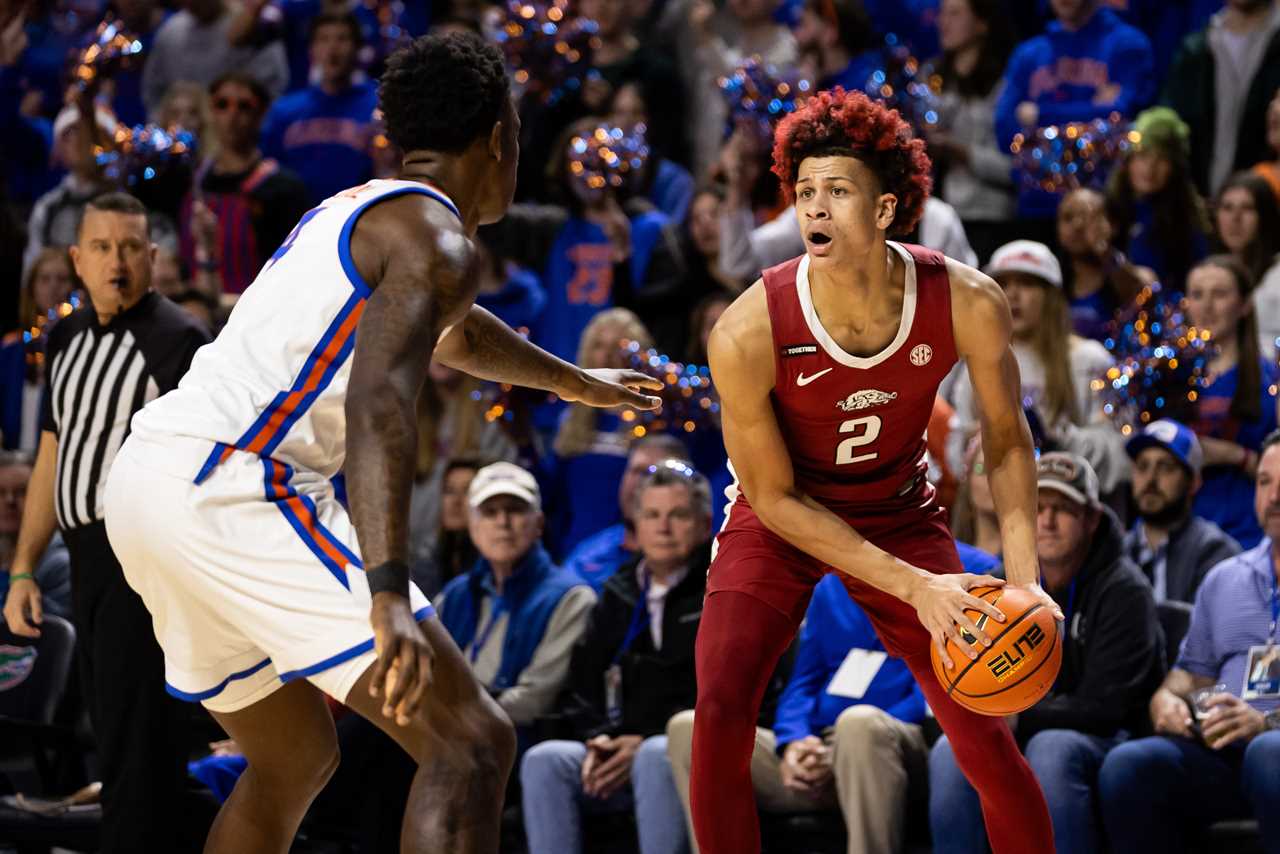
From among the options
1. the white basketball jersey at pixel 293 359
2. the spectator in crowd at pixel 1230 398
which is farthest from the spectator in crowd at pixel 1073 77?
the white basketball jersey at pixel 293 359

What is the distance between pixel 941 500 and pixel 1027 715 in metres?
1.43

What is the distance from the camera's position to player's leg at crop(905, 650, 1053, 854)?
4.32 metres

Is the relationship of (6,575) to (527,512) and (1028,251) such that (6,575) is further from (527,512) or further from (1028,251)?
(1028,251)

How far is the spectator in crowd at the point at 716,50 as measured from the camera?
9.55 m

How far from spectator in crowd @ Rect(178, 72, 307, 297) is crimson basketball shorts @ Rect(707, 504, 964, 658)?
4.96 metres

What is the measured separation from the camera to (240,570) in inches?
135

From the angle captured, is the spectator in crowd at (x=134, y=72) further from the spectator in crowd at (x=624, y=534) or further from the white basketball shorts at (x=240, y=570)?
the white basketball shorts at (x=240, y=570)

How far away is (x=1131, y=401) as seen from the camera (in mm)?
7098

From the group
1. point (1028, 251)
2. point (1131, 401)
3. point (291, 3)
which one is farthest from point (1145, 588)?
point (291, 3)

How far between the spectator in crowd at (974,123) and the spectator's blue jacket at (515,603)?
3136 mm

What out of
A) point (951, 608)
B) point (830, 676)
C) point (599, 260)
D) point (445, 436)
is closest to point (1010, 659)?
point (951, 608)

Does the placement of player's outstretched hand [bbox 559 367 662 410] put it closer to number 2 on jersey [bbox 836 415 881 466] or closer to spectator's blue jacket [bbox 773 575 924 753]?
number 2 on jersey [bbox 836 415 881 466]

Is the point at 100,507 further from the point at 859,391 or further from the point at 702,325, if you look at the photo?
the point at 702,325

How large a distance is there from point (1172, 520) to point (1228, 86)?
3255 millimetres
